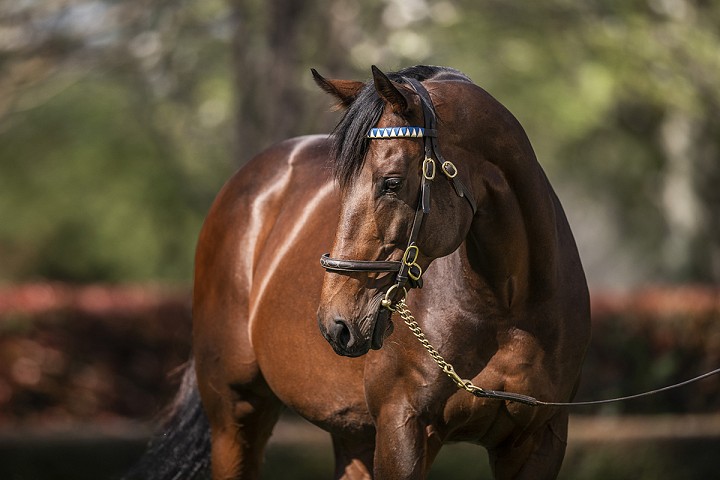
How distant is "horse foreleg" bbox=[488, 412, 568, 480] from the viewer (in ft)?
11.9

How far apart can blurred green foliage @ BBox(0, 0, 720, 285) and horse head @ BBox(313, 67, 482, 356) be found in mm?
6832

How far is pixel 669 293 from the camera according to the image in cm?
1015

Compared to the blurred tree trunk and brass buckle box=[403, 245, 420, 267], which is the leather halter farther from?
the blurred tree trunk

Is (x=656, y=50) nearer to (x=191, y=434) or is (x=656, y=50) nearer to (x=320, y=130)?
(x=320, y=130)

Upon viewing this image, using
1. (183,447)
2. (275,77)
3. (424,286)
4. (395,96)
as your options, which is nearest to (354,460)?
(183,447)

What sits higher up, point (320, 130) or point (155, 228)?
point (320, 130)

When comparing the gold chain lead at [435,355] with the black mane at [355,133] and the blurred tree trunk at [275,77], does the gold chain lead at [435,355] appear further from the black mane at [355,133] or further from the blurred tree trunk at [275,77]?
the blurred tree trunk at [275,77]

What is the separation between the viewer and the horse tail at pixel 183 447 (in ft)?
16.1

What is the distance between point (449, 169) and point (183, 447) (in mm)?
2400

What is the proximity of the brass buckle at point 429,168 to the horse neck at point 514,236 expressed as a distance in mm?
240

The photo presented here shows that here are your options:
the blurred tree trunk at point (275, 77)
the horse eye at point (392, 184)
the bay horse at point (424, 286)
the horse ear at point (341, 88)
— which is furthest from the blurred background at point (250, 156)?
the horse eye at point (392, 184)

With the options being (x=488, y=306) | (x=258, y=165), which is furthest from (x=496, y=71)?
(x=488, y=306)

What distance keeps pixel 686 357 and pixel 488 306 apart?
22.0 ft

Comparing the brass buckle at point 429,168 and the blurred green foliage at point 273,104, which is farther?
the blurred green foliage at point 273,104
